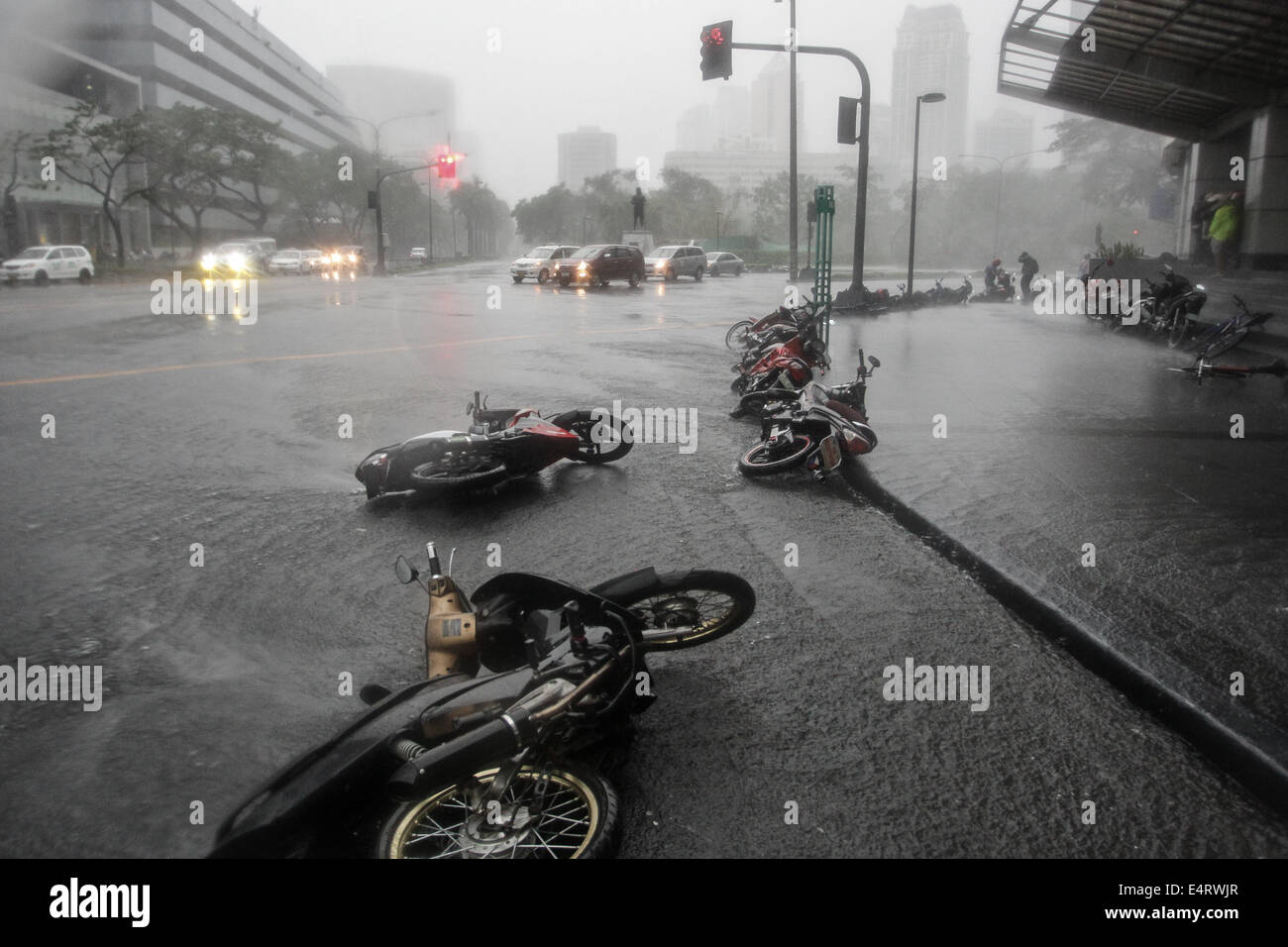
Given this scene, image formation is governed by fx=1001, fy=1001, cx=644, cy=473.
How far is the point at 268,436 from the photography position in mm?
8461

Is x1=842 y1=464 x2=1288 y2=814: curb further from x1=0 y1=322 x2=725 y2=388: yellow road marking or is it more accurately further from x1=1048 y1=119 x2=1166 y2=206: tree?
x1=1048 y1=119 x2=1166 y2=206: tree

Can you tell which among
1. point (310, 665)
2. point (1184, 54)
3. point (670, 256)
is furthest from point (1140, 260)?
point (310, 665)

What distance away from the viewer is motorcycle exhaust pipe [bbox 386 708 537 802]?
2641 millimetres

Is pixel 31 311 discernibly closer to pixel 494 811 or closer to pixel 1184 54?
pixel 494 811

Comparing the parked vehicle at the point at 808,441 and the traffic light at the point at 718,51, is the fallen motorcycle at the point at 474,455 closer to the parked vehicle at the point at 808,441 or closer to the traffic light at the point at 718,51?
the parked vehicle at the point at 808,441

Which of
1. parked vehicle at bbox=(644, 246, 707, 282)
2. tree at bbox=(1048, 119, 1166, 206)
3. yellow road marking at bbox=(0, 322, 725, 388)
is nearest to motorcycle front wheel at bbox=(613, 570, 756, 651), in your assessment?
yellow road marking at bbox=(0, 322, 725, 388)

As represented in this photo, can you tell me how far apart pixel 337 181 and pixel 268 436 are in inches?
2704

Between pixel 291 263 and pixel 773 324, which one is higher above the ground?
pixel 291 263

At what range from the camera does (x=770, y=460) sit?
7715mm

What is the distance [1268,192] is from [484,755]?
21.6m

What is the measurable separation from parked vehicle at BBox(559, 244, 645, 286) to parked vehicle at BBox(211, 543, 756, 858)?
31.9m

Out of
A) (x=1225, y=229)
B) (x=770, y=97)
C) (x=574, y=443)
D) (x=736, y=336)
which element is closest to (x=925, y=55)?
(x=770, y=97)

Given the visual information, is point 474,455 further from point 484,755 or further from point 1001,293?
point 1001,293
